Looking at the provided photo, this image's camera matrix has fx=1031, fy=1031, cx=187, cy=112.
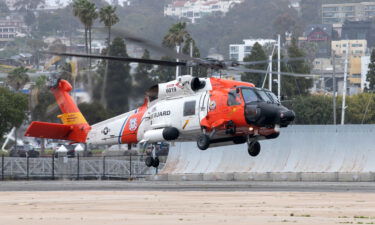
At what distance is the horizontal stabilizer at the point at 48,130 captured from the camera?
1761 inches

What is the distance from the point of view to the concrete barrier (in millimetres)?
48188

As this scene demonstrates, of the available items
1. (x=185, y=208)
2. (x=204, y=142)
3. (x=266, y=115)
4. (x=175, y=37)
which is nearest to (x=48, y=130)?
(x=204, y=142)

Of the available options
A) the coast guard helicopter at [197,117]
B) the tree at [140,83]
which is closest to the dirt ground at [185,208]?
the coast guard helicopter at [197,117]

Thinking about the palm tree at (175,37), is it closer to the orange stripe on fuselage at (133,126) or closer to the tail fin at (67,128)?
the tail fin at (67,128)

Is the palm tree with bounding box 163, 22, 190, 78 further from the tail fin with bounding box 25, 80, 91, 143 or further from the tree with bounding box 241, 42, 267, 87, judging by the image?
the tail fin with bounding box 25, 80, 91, 143

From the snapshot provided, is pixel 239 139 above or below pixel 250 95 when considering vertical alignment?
below

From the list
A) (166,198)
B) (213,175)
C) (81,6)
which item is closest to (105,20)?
(81,6)

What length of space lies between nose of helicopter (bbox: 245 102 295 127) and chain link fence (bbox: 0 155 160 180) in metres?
18.9

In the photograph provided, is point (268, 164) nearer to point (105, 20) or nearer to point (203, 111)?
point (203, 111)

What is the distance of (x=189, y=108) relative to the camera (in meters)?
41.2

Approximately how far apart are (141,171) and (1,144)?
57473 millimetres

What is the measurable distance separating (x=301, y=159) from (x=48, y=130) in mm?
12578

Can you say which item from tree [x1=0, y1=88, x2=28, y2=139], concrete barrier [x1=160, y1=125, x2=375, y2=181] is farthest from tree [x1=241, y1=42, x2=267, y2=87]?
concrete barrier [x1=160, y1=125, x2=375, y2=181]

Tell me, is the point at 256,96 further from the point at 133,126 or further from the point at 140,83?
the point at 140,83
